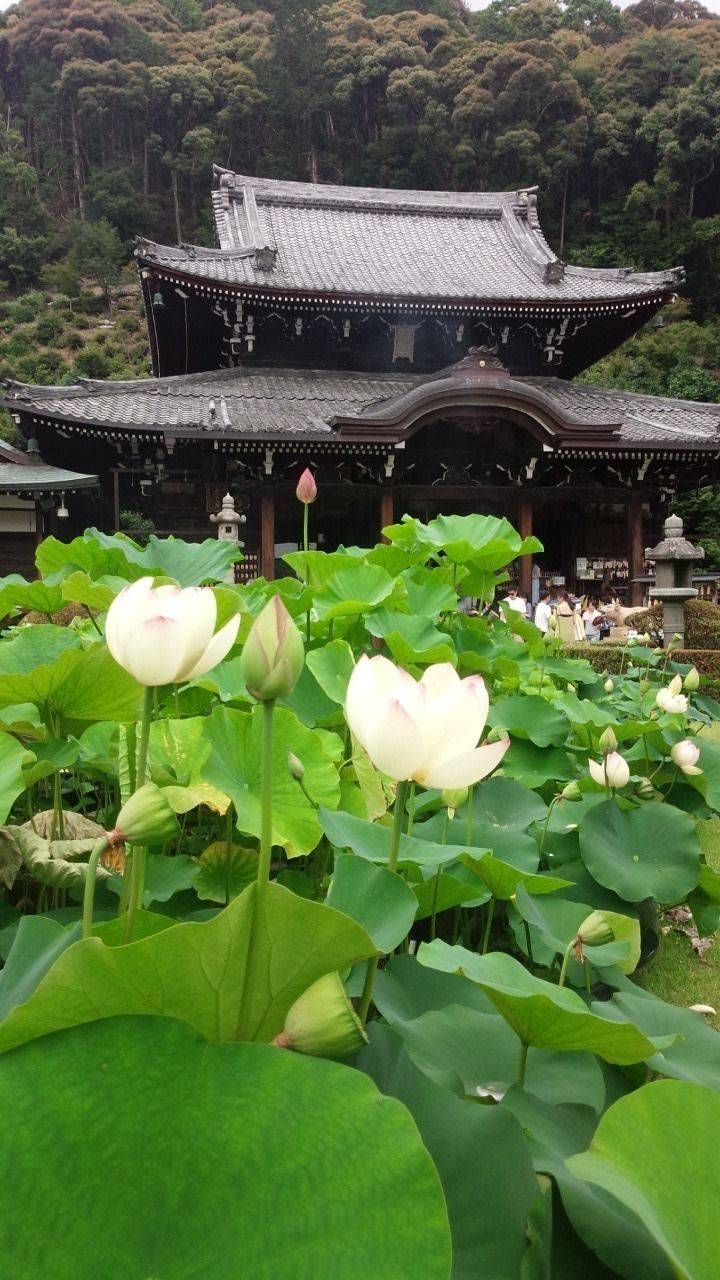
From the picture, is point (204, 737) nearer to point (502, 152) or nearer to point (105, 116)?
point (502, 152)

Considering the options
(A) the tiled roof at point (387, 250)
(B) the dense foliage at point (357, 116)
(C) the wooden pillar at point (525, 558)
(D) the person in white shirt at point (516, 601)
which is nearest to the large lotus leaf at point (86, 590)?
(D) the person in white shirt at point (516, 601)

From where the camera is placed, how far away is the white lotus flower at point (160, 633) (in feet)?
1.67

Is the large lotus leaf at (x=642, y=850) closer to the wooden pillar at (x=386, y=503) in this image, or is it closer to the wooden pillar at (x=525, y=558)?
the wooden pillar at (x=386, y=503)

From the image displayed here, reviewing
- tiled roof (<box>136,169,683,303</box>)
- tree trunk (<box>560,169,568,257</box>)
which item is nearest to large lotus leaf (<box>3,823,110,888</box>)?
tiled roof (<box>136,169,683,303</box>)

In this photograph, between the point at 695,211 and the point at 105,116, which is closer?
the point at 695,211

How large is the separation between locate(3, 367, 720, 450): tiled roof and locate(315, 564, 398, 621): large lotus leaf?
7448 mm

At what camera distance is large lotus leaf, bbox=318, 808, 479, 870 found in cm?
76

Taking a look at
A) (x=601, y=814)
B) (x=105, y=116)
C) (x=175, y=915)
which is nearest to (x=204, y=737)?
(x=175, y=915)

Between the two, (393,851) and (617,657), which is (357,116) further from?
(393,851)

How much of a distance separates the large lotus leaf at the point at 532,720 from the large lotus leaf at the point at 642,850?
0.27 m

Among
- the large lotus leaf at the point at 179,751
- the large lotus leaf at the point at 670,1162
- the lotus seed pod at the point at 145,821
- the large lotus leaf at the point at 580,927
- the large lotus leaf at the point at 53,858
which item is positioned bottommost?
the large lotus leaf at the point at 580,927

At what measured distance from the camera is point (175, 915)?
3.20ft

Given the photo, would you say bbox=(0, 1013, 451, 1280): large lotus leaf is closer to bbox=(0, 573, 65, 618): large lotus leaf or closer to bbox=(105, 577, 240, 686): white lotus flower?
bbox=(105, 577, 240, 686): white lotus flower

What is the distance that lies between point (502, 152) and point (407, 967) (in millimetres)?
35570
